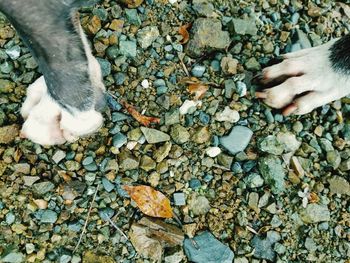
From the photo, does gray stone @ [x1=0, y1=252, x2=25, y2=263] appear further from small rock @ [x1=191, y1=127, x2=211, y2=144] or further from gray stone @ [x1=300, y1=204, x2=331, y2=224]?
gray stone @ [x1=300, y1=204, x2=331, y2=224]

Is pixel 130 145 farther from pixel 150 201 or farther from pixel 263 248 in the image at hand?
pixel 263 248

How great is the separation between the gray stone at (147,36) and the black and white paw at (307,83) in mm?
627

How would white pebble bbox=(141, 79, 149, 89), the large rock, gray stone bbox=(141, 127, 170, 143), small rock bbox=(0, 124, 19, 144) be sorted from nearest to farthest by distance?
small rock bbox=(0, 124, 19, 144) < gray stone bbox=(141, 127, 170, 143) < white pebble bbox=(141, 79, 149, 89) < the large rock

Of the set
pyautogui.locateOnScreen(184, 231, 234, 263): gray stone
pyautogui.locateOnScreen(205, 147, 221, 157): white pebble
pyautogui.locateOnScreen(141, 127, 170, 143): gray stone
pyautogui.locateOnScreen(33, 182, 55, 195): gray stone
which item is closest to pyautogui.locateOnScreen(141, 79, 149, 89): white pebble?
pyautogui.locateOnScreen(141, 127, 170, 143): gray stone

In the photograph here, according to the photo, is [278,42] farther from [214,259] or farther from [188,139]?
[214,259]

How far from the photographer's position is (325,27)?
11.4ft

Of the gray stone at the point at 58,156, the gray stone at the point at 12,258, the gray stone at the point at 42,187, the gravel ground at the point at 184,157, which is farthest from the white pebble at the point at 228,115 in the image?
the gray stone at the point at 12,258

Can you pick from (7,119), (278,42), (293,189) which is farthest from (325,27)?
(7,119)

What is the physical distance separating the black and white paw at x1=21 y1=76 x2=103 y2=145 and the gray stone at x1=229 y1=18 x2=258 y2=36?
92 cm

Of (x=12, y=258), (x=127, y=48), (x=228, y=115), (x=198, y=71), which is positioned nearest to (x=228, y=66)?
(x=198, y=71)

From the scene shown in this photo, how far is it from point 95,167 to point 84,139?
5.9 inches

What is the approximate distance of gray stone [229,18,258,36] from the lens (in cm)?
324

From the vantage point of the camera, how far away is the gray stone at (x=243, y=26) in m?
3.24

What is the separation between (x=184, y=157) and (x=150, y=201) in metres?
0.29
